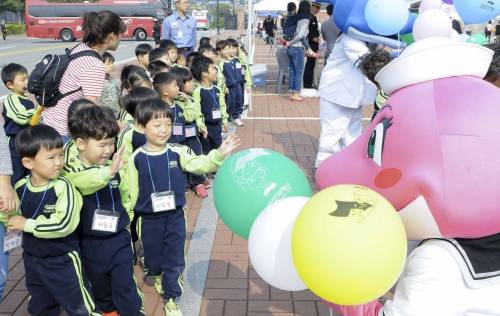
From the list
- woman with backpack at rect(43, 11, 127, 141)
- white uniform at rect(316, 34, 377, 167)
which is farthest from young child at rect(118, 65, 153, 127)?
white uniform at rect(316, 34, 377, 167)

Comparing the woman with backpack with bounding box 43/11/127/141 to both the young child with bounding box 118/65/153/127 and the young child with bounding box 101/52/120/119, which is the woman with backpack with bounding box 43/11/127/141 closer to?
the young child with bounding box 118/65/153/127

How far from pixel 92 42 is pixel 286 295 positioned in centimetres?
257

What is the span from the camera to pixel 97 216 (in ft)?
8.66

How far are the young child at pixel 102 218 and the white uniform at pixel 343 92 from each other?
3007mm

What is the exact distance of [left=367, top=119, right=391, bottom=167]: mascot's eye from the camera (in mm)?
1713

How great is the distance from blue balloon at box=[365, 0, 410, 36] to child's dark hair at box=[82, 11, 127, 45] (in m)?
2.05

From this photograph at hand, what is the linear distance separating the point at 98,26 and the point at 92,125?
4.55 feet

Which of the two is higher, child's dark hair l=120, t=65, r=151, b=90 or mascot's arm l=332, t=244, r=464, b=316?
mascot's arm l=332, t=244, r=464, b=316

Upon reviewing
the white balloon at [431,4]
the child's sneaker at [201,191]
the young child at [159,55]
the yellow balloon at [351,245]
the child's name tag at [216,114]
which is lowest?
the child's sneaker at [201,191]

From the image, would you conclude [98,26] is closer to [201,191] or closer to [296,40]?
[201,191]

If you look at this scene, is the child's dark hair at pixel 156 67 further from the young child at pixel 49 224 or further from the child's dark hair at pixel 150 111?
the young child at pixel 49 224

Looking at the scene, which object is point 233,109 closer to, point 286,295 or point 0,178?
point 286,295

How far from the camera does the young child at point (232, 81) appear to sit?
8148mm

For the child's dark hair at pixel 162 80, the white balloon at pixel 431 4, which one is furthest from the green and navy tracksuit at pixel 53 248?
the white balloon at pixel 431 4
